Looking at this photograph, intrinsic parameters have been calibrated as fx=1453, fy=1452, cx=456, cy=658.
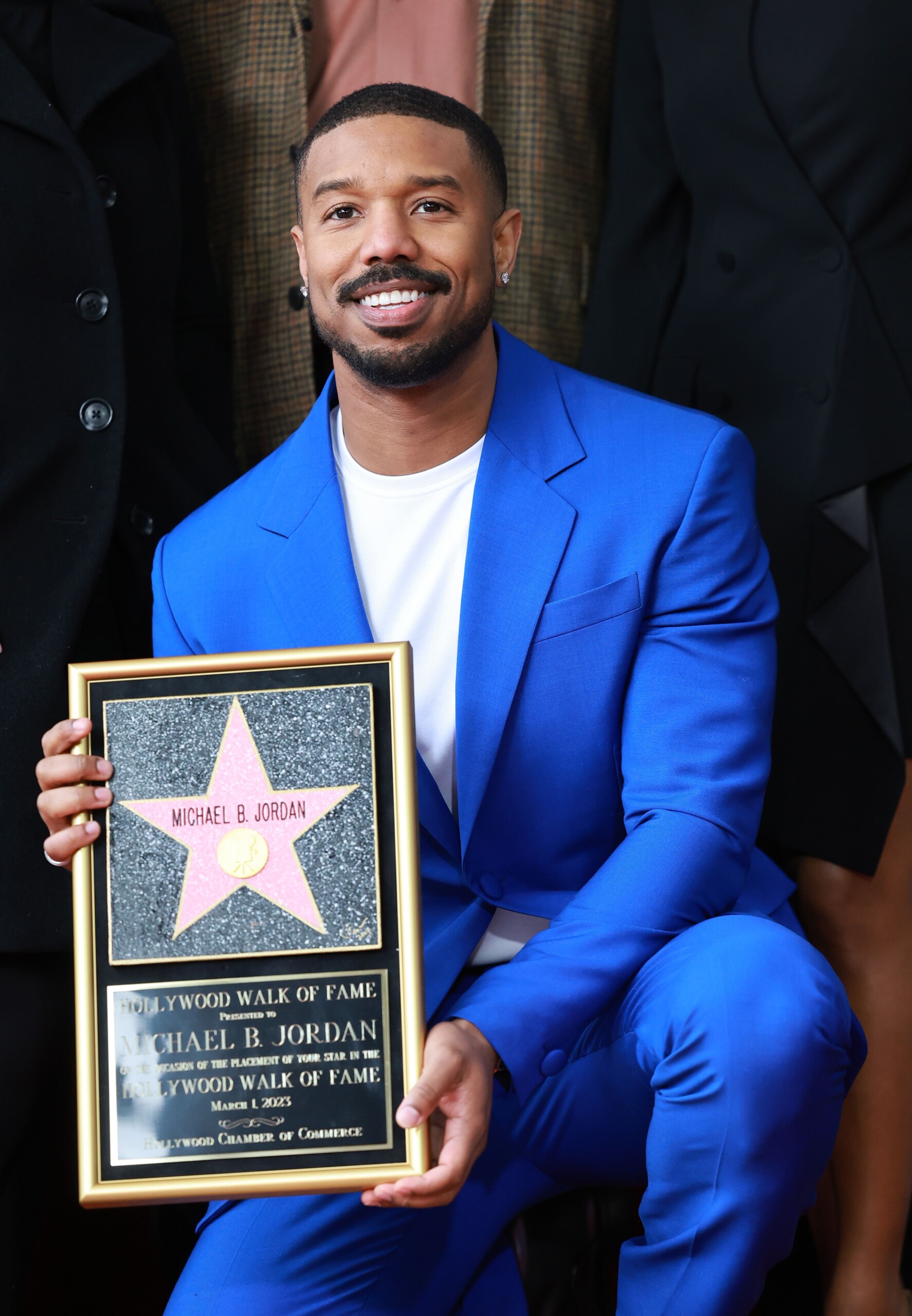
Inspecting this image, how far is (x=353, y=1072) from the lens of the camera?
1379 millimetres

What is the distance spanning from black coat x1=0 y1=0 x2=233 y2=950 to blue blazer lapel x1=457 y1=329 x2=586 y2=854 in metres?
0.55

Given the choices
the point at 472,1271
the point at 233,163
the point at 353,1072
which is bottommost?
the point at 472,1271

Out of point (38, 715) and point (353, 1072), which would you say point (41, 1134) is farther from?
point (353, 1072)

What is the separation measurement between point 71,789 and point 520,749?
1.69 ft

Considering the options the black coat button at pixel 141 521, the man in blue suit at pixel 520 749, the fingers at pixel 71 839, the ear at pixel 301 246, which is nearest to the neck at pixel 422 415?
the man in blue suit at pixel 520 749

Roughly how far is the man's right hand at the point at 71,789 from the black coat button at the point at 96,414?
0.61 metres

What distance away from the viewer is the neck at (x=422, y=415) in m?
1.79

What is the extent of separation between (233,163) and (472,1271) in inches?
69.0

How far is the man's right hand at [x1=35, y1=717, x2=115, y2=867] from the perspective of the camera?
4.72 feet

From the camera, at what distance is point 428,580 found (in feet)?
5.80

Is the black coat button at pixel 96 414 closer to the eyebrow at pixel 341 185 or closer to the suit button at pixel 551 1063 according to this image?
the eyebrow at pixel 341 185

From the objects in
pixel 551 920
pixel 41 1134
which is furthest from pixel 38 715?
pixel 551 920

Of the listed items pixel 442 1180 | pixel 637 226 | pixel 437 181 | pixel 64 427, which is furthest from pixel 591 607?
pixel 637 226

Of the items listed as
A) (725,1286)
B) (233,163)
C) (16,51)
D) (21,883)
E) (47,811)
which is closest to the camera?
(725,1286)
